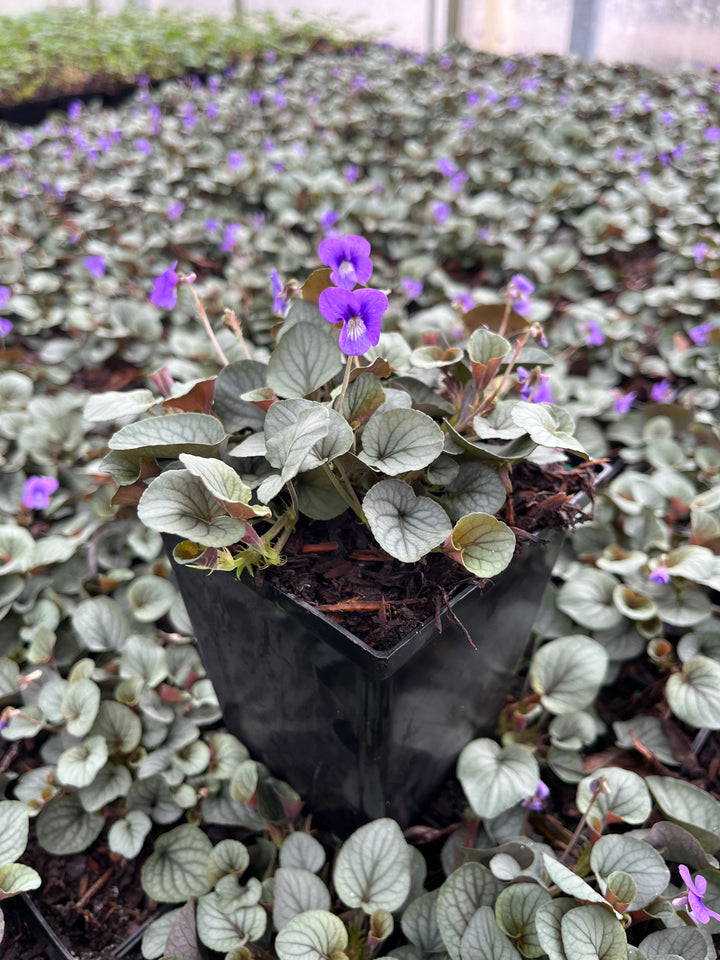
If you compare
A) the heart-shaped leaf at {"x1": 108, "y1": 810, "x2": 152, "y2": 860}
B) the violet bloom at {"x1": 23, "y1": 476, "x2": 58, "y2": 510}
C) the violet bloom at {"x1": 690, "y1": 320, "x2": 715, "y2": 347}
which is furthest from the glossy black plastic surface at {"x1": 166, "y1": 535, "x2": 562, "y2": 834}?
the violet bloom at {"x1": 690, "y1": 320, "x2": 715, "y2": 347}

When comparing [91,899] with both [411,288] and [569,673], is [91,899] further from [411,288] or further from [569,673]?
[411,288]

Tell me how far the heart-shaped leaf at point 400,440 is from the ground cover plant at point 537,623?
0.27 meters

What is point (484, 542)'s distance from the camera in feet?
2.82

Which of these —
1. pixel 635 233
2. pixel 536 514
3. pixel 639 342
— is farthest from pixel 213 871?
pixel 635 233

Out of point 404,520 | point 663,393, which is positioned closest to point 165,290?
point 404,520

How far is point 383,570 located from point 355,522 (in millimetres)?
90

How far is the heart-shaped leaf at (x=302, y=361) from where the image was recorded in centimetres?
92

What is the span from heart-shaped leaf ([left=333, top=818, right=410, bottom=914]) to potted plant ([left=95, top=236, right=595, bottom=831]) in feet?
0.29

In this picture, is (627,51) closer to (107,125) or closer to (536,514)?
(107,125)

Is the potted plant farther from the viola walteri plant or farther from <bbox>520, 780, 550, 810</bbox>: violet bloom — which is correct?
<bbox>520, 780, 550, 810</bbox>: violet bloom

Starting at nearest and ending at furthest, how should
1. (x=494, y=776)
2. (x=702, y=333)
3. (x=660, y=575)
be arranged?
(x=494, y=776)
(x=660, y=575)
(x=702, y=333)

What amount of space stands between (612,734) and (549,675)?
0.86 feet

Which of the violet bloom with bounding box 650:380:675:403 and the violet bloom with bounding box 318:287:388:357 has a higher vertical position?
the violet bloom with bounding box 318:287:388:357

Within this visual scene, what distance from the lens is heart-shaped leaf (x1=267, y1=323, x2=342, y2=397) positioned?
923 mm
